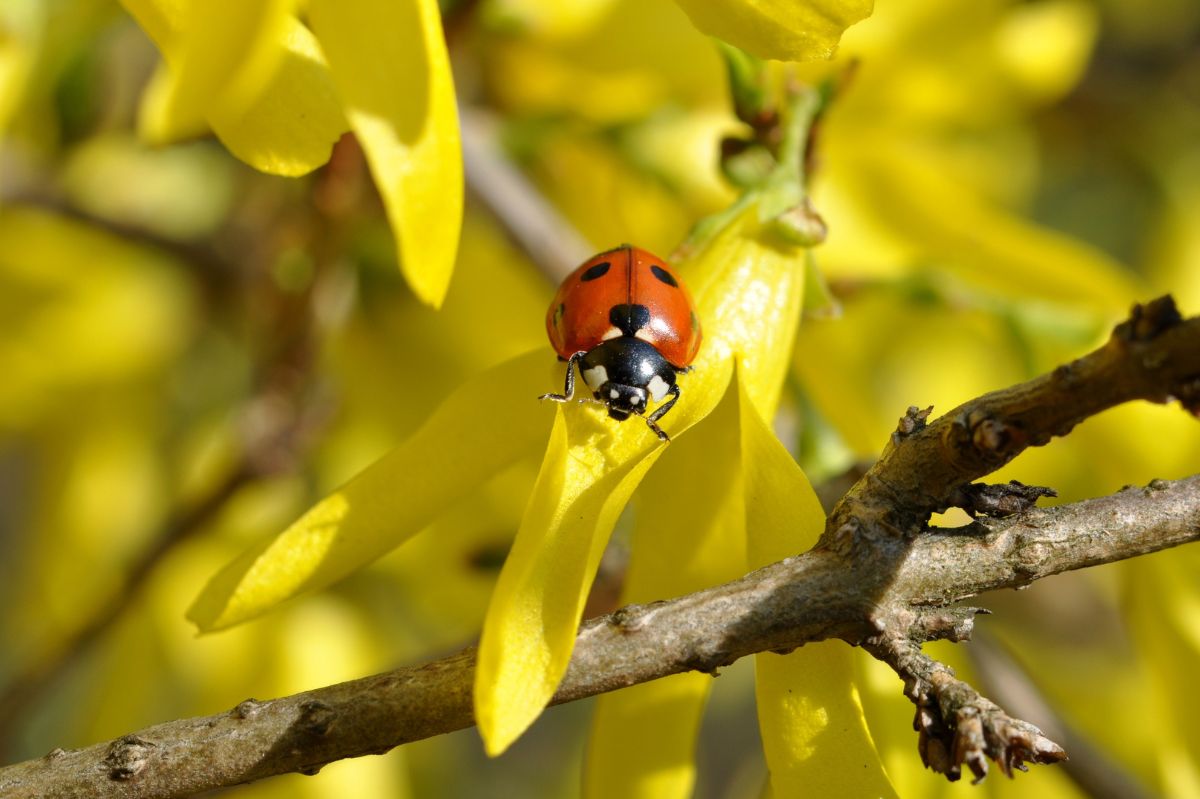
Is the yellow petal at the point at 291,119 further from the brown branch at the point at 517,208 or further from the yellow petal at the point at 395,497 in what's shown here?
the brown branch at the point at 517,208

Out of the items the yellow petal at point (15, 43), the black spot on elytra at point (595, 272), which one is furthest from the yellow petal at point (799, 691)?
the yellow petal at point (15, 43)

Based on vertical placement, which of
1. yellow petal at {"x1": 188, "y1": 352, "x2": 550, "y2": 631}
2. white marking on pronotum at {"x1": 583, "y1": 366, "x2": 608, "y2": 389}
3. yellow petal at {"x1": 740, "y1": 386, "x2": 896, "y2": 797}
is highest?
white marking on pronotum at {"x1": 583, "y1": 366, "x2": 608, "y2": 389}

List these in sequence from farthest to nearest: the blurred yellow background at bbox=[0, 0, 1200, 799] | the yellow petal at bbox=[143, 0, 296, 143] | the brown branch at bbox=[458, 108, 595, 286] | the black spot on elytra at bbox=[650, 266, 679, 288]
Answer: the brown branch at bbox=[458, 108, 595, 286] < the blurred yellow background at bbox=[0, 0, 1200, 799] < the black spot on elytra at bbox=[650, 266, 679, 288] < the yellow petal at bbox=[143, 0, 296, 143]

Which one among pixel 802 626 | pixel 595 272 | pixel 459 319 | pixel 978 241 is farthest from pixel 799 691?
pixel 459 319

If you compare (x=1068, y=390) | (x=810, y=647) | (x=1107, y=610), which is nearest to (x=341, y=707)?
(x=810, y=647)

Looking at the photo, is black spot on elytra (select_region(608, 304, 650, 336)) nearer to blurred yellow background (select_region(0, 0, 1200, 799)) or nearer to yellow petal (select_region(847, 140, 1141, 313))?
blurred yellow background (select_region(0, 0, 1200, 799))

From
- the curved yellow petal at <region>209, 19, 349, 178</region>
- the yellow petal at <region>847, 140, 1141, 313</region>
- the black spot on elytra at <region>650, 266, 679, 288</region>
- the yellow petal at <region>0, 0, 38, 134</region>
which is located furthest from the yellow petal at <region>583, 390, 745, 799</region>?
the yellow petal at <region>0, 0, 38, 134</region>

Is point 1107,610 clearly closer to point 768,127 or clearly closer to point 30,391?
point 768,127
